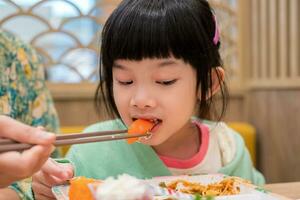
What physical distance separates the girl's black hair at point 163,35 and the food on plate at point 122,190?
0.42 m

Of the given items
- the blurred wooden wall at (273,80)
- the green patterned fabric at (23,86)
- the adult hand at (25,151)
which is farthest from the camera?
the blurred wooden wall at (273,80)

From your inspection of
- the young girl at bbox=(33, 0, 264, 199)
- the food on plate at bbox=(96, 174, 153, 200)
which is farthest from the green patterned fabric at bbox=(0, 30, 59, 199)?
the food on plate at bbox=(96, 174, 153, 200)

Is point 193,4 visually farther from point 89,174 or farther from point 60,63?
point 60,63

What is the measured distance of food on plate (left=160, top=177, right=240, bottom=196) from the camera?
833 millimetres

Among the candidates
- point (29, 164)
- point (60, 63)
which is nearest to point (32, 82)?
point (60, 63)

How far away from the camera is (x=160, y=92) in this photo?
3.25 feet

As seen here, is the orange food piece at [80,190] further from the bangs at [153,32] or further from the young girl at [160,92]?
the bangs at [153,32]

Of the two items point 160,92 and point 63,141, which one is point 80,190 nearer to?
point 63,141

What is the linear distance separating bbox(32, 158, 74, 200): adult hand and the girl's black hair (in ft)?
0.96

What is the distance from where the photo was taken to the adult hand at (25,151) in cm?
59

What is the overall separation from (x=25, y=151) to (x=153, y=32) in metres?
0.51

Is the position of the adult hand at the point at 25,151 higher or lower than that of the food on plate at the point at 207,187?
higher

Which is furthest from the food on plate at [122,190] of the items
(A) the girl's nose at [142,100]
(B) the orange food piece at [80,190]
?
(A) the girl's nose at [142,100]

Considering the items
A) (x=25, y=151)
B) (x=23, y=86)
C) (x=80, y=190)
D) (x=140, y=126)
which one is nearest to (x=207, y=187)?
(x=140, y=126)
